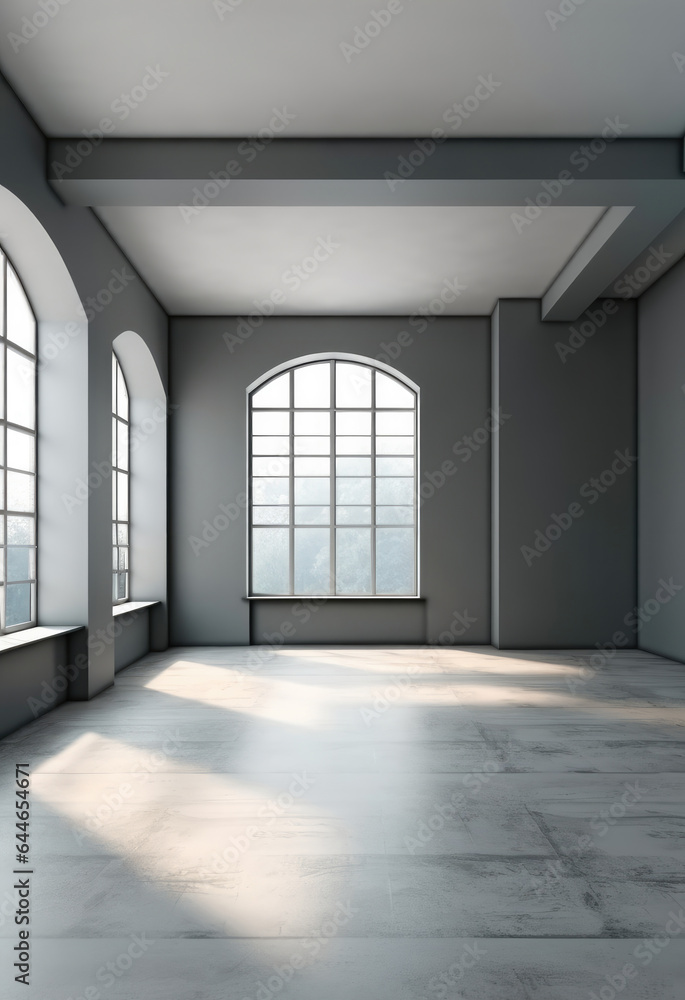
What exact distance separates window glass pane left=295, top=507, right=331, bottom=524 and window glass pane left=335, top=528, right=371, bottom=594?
27cm

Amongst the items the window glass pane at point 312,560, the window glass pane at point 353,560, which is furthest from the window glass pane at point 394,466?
the window glass pane at point 312,560

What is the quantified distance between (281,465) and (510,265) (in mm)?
4142

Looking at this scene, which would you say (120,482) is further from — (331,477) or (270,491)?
(331,477)

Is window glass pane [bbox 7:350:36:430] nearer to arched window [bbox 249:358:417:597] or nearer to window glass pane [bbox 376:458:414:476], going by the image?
arched window [bbox 249:358:417:597]

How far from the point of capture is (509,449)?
10.0 meters

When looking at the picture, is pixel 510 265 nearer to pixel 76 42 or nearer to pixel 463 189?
pixel 463 189

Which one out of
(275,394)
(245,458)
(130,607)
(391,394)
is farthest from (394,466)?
(130,607)

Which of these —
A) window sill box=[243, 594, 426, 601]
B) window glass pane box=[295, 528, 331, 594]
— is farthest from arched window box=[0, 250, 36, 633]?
window glass pane box=[295, 528, 331, 594]

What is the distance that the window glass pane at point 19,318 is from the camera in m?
6.23

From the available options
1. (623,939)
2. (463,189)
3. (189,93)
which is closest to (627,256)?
(463,189)

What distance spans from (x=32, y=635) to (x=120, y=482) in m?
3.66

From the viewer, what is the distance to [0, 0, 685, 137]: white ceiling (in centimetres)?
453

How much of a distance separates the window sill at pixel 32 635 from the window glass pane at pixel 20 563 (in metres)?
0.45

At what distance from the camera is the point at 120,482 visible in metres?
9.41
